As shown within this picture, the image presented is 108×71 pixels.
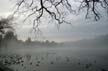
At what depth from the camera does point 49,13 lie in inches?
608

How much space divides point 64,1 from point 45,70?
13.5m

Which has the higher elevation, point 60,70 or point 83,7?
point 83,7

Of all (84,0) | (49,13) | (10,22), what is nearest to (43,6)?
(49,13)

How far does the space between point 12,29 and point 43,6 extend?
1177 inches

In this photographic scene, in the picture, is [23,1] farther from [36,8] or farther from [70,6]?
[70,6]

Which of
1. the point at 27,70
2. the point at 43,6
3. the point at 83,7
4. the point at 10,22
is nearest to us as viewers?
the point at 43,6

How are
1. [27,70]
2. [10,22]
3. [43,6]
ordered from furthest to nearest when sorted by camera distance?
[10,22] → [27,70] → [43,6]

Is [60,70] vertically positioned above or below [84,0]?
below

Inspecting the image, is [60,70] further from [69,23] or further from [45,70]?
[69,23]

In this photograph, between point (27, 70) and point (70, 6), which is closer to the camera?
point (70, 6)

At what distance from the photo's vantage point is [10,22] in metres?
42.8

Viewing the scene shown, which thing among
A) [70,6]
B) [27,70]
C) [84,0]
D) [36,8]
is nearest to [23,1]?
[36,8]

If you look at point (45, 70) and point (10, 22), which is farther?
point (10, 22)

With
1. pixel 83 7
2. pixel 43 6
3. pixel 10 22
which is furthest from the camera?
pixel 10 22
